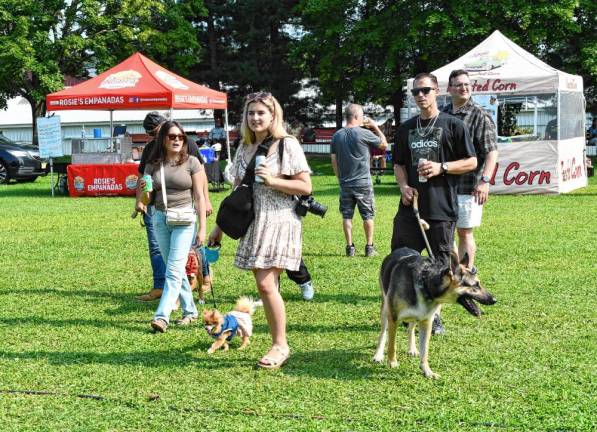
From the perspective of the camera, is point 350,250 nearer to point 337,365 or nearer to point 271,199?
point 337,365

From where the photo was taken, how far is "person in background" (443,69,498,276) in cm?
632

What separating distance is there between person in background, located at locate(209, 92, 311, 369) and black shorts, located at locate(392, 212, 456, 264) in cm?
104

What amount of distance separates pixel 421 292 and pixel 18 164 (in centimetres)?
2091

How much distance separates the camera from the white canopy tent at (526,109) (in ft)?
57.4

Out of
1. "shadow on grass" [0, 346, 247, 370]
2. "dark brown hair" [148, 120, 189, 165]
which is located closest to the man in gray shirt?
"dark brown hair" [148, 120, 189, 165]

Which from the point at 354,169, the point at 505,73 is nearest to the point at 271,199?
the point at 354,169

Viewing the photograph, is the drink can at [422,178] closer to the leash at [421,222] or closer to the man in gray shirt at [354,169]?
the leash at [421,222]

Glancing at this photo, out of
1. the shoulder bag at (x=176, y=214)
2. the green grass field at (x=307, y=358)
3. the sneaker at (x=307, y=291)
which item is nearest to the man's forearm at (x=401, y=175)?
the green grass field at (x=307, y=358)

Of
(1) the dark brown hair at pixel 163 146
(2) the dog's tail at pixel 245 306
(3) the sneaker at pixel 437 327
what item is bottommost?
(3) the sneaker at pixel 437 327

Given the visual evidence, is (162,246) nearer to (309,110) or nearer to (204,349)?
(204,349)

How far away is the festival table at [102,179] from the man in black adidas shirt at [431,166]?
13740 millimetres

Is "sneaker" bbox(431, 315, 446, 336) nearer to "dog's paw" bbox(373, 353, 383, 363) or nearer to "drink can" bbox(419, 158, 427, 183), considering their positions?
"dog's paw" bbox(373, 353, 383, 363)

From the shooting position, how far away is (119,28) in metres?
35.4

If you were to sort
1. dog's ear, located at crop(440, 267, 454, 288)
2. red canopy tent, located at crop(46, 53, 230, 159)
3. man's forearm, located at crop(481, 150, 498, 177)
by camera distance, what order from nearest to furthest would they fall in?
1. dog's ear, located at crop(440, 267, 454, 288)
2. man's forearm, located at crop(481, 150, 498, 177)
3. red canopy tent, located at crop(46, 53, 230, 159)
